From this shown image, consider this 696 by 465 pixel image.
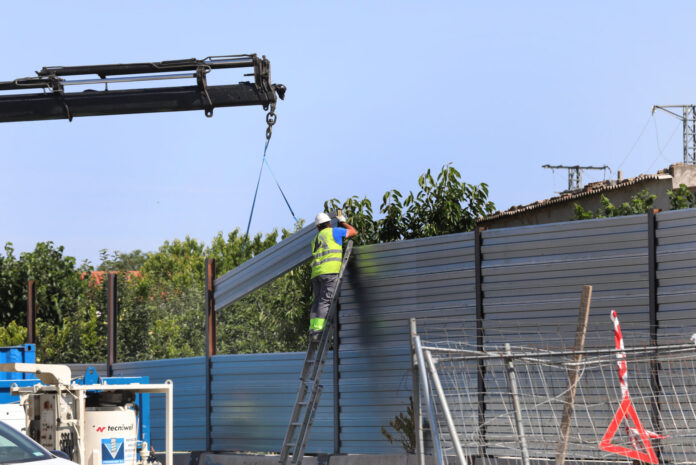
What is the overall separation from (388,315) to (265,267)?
282 cm

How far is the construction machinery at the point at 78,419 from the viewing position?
1254 centimetres

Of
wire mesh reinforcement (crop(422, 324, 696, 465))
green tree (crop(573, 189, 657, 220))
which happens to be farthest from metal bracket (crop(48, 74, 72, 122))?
green tree (crop(573, 189, 657, 220))

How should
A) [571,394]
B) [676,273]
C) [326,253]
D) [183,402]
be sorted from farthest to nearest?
[183,402] → [326,253] → [676,273] → [571,394]

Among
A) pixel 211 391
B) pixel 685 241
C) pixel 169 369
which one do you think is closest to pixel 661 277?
pixel 685 241

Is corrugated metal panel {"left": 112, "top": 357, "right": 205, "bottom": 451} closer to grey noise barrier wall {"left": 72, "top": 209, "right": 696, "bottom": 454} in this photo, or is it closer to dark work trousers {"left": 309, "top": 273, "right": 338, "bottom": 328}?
grey noise barrier wall {"left": 72, "top": 209, "right": 696, "bottom": 454}

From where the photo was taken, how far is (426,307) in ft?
45.0

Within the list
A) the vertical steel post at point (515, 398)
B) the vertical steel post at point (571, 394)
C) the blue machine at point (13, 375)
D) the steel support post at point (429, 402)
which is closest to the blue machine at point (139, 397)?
the blue machine at point (13, 375)

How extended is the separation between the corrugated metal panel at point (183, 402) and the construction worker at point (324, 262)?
3419 millimetres

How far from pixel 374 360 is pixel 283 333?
21420 mm

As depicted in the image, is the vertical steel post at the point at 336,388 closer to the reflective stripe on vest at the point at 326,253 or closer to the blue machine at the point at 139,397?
the reflective stripe on vest at the point at 326,253

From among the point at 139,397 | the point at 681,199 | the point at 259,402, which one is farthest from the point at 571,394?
the point at 681,199

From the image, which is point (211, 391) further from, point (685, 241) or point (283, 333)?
point (283, 333)

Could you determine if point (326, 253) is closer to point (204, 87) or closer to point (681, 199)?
point (204, 87)

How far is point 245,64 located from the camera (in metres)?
17.7
